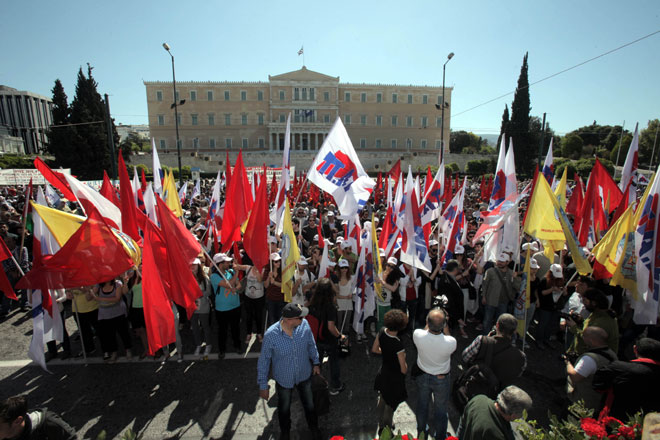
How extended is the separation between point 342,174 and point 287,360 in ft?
9.09

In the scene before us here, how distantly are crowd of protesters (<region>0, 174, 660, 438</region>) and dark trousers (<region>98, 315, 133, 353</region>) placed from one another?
0.05 feet

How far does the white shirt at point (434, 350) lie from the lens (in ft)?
9.96

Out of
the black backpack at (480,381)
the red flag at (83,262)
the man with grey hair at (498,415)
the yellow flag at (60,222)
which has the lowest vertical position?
the black backpack at (480,381)

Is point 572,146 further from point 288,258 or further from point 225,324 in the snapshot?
point 225,324

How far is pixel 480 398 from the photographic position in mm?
2447

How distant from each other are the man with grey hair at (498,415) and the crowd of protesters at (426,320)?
16 millimetres

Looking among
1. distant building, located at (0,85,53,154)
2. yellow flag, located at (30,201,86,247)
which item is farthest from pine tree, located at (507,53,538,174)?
distant building, located at (0,85,53,154)

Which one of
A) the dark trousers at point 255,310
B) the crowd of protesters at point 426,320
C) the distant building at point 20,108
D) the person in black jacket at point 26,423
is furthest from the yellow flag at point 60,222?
the distant building at point 20,108

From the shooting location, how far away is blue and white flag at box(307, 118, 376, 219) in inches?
195

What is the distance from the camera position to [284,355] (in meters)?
3.20

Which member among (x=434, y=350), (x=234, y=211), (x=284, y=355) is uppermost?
(x=234, y=211)

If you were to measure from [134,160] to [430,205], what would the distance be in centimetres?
4685

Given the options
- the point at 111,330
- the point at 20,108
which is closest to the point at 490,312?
the point at 111,330

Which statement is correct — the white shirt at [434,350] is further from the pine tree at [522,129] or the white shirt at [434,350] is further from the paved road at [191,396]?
the pine tree at [522,129]
